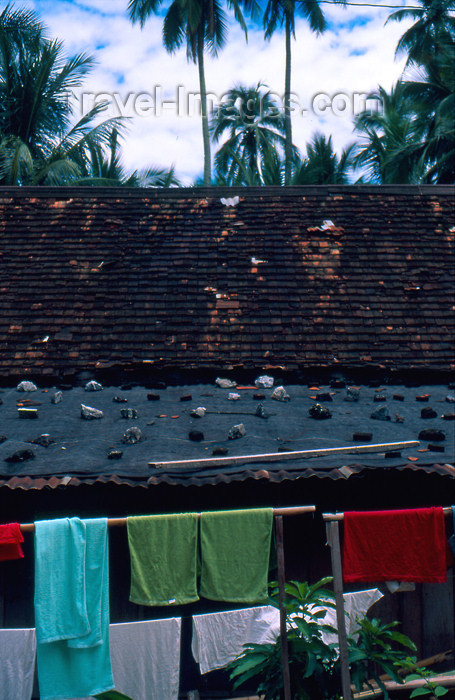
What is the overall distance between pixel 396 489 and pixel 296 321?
8.63 feet

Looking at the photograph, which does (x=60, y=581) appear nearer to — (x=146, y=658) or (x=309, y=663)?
(x=146, y=658)

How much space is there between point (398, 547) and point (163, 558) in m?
1.80

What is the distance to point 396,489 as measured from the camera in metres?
5.96

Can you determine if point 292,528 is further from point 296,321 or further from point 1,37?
point 1,37

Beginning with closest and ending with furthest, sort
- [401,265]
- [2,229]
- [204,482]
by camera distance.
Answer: [204,482]
[401,265]
[2,229]

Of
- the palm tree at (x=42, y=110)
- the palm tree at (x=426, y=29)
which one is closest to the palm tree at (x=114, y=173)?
the palm tree at (x=42, y=110)

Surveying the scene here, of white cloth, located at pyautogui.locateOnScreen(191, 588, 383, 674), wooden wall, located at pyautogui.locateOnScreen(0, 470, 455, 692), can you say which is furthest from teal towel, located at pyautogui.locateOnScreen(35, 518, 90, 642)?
wooden wall, located at pyautogui.locateOnScreen(0, 470, 455, 692)

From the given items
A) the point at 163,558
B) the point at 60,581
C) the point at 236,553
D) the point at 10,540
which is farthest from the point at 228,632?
the point at 10,540

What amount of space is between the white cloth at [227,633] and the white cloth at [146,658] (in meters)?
0.18

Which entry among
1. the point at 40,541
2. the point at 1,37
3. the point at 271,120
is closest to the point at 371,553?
the point at 40,541

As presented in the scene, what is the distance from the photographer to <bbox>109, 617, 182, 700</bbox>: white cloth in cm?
482

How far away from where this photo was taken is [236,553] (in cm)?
495

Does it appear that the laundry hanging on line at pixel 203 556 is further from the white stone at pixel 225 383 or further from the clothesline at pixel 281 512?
the white stone at pixel 225 383

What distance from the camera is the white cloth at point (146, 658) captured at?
4.82 meters
